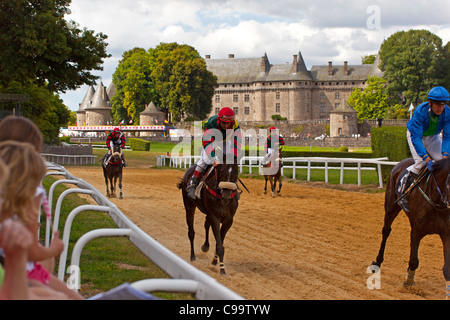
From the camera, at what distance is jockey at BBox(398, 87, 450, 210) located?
20.4 feet

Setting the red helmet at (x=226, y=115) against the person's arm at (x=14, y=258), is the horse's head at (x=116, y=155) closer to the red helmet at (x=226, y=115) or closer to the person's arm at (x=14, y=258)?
the red helmet at (x=226, y=115)

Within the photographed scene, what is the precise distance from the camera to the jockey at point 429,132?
6.23 m

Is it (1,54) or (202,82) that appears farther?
(202,82)

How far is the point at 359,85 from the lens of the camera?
357ft

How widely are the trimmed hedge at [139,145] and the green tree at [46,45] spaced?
37416 mm

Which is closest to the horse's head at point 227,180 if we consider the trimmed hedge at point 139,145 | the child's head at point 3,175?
the child's head at point 3,175

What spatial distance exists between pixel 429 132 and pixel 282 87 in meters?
102

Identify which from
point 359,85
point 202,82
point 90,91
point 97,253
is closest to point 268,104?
point 359,85

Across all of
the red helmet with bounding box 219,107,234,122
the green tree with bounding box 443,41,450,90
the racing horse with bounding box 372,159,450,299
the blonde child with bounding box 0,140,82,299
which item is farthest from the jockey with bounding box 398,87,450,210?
the green tree with bounding box 443,41,450,90

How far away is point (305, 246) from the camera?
874 centimetres
